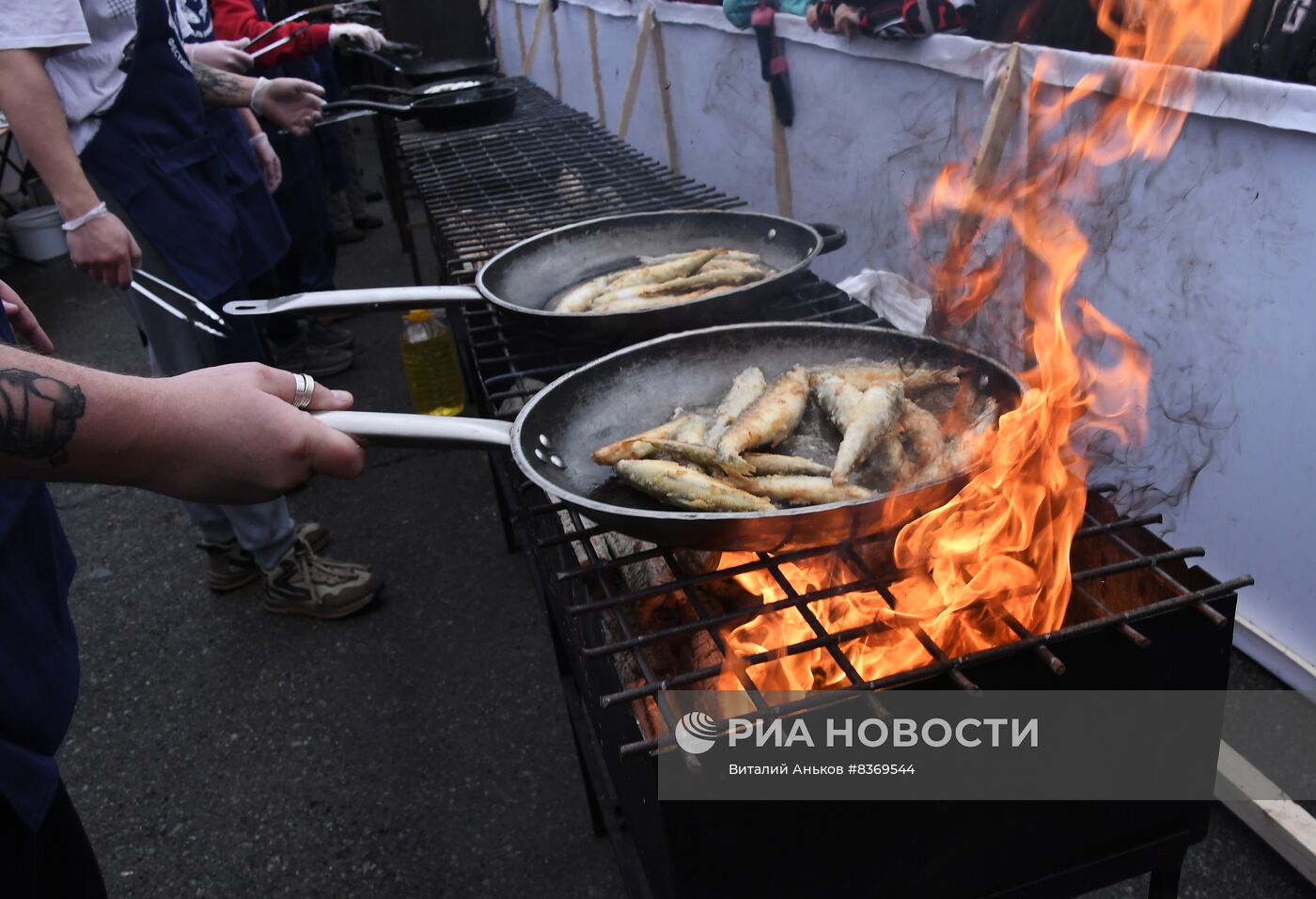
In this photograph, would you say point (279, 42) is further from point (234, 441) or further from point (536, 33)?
point (536, 33)

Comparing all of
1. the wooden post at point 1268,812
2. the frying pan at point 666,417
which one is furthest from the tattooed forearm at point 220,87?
the wooden post at point 1268,812

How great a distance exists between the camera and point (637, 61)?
759 centimetres

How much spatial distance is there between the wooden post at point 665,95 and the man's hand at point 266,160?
3186mm

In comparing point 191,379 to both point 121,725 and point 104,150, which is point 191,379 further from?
point 121,725

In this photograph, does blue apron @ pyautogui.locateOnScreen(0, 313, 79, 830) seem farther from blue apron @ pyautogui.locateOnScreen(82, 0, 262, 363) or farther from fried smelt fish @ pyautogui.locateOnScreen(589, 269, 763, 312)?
blue apron @ pyautogui.locateOnScreen(82, 0, 262, 363)

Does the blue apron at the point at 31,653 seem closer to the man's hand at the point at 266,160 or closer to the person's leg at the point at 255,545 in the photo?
the person's leg at the point at 255,545

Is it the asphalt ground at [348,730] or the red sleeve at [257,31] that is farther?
the red sleeve at [257,31]

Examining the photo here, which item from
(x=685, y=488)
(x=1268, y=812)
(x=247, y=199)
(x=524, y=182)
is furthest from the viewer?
(x=524, y=182)

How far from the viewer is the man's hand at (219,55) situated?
4.22 metres

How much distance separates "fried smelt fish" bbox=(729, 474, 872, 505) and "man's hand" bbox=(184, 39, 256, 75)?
3724 millimetres

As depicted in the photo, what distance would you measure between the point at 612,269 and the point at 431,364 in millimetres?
3201

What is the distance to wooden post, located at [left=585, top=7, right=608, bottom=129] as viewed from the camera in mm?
9242

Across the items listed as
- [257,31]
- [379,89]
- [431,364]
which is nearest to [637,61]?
[379,89]

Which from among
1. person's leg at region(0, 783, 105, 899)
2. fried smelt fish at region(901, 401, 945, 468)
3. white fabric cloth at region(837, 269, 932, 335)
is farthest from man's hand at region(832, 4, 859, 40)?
person's leg at region(0, 783, 105, 899)
